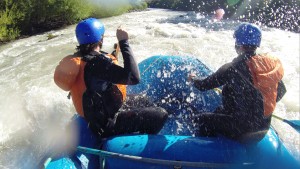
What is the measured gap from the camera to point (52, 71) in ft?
23.9

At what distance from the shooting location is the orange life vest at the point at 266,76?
8.75 ft

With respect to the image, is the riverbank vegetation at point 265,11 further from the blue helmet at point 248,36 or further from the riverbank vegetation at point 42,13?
the blue helmet at point 248,36

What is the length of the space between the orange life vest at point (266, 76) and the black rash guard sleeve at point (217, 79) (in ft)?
0.64

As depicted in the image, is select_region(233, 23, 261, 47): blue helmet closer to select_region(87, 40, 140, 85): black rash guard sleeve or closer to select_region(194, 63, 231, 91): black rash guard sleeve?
select_region(194, 63, 231, 91): black rash guard sleeve

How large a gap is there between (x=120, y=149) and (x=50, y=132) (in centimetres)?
227

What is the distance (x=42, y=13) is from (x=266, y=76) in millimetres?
11803

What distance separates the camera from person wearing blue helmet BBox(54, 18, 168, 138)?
2566 mm

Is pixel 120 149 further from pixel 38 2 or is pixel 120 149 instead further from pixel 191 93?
pixel 38 2

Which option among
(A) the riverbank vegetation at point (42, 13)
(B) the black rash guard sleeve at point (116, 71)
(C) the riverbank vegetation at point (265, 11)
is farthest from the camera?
(C) the riverbank vegetation at point (265, 11)

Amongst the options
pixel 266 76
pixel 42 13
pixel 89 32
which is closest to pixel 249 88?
pixel 266 76

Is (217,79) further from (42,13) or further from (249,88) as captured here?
(42,13)

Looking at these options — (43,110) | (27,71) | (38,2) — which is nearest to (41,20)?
(38,2)

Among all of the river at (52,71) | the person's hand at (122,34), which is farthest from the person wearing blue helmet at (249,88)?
the person's hand at (122,34)

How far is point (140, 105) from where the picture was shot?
3.38 m
